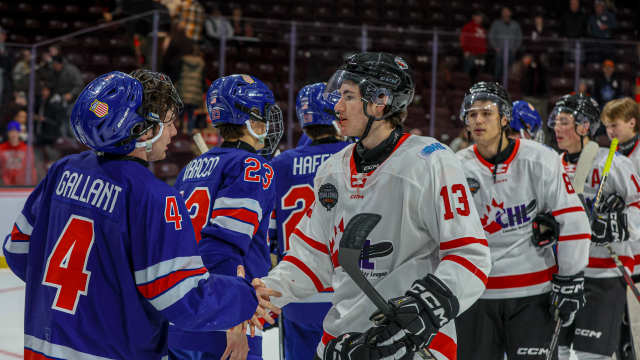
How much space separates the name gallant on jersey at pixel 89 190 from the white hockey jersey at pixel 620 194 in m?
2.93

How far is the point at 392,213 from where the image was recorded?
6.44 ft

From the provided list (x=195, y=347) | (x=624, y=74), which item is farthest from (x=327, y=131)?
(x=624, y=74)

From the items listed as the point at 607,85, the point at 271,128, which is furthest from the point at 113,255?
the point at 607,85

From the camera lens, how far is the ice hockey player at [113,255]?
5.83 ft

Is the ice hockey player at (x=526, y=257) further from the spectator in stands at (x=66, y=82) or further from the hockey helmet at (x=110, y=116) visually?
the spectator in stands at (x=66, y=82)

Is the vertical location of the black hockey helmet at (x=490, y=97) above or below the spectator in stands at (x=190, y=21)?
below

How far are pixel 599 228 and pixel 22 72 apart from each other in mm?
5973

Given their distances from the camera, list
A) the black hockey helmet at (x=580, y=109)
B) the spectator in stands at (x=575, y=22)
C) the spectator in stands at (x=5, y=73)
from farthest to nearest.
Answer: the spectator in stands at (x=575, y=22), the spectator in stands at (x=5, y=73), the black hockey helmet at (x=580, y=109)

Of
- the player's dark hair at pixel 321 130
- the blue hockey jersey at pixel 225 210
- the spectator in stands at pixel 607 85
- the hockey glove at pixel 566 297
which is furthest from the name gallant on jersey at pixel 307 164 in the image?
the spectator in stands at pixel 607 85

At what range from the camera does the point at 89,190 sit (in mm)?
1799

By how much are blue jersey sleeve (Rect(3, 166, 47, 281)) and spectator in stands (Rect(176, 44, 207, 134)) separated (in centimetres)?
583

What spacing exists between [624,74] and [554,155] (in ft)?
21.6

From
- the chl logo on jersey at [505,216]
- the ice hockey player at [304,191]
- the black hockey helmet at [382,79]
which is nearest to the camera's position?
the black hockey helmet at [382,79]

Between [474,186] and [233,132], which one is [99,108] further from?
[474,186]
